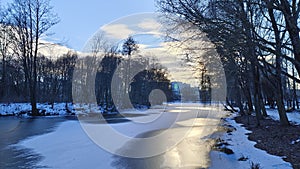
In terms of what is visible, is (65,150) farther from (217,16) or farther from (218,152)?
(217,16)

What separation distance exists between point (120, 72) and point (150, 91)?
45.7ft

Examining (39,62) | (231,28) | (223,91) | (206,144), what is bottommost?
(206,144)

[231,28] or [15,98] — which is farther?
[15,98]

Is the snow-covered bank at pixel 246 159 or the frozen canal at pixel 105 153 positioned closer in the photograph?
the snow-covered bank at pixel 246 159

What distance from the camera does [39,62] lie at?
4462 cm

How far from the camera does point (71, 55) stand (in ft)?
147

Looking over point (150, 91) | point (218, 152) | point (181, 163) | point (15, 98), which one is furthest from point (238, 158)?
point (150, 91)

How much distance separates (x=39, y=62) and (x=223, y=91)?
3117cm

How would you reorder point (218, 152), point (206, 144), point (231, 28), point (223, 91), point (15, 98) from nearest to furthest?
point (231, 28)
point (218, 152)
point (206, 144)
point (223, 91)
point (15, 98)

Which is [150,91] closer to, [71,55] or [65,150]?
[71,55]

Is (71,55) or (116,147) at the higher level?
(71,55)

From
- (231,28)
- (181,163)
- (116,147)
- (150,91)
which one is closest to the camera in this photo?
(181,163)

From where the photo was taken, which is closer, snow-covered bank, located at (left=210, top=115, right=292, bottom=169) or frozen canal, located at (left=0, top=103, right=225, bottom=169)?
snow-covered bank, located at (left=210, top=115, right=292, bottom=169)

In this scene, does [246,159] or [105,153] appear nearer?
[246,159]
